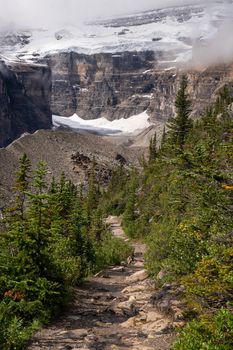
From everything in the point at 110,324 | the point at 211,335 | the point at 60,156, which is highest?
the point at 211,335

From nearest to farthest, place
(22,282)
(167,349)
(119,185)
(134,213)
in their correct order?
(167,349) < (22,282) < (134,213) < (119,185)

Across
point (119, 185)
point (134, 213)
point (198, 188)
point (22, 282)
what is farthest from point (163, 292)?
point (119, 185)

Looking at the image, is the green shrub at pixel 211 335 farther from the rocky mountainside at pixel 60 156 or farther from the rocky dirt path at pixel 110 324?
the rocky mountainside at pixel 60 156

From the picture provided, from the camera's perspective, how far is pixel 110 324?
18.8 meters

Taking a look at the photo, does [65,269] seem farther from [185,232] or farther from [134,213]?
[134,213]

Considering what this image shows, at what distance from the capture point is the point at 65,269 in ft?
69.6

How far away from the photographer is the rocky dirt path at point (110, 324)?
53.4ft

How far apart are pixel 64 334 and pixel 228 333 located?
8.15 metres

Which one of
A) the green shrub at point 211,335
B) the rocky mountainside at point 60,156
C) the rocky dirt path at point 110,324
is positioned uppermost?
the green shrub at point 211,335

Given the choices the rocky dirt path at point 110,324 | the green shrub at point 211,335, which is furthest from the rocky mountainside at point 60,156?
the green shrub at point 211,335

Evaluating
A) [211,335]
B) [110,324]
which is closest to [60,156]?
[110,324]

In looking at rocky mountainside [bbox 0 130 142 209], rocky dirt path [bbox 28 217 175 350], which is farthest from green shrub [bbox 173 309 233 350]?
rocky mountainside [bbox 0 130 142 209]

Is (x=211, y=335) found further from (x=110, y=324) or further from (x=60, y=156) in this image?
(x=60, y=156)

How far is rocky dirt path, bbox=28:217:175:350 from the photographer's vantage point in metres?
16.3
